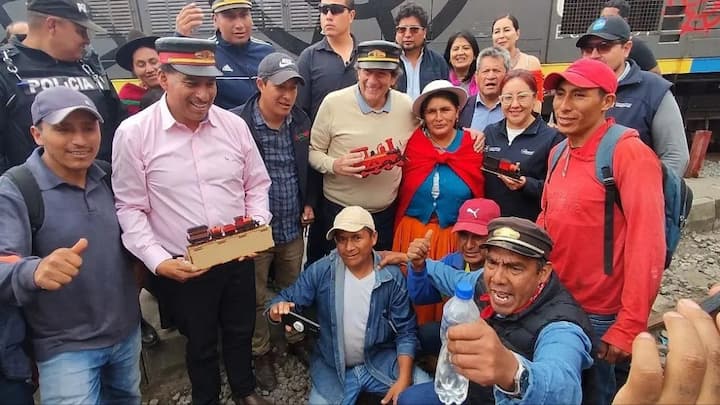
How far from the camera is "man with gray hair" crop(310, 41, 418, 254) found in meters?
2.91

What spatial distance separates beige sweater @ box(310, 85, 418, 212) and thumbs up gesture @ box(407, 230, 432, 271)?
60 cm

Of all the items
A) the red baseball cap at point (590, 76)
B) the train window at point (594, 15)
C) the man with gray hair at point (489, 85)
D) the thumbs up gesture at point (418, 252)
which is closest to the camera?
the red baseball cap at point (590, 76)

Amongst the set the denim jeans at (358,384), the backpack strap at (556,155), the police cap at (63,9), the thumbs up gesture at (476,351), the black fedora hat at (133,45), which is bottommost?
the denim jeans at (358,384)

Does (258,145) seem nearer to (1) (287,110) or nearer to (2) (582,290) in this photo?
(1) (287,110)

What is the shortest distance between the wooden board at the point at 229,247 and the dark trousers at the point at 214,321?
0.80 feet

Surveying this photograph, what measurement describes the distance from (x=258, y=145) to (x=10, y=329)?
155 cm

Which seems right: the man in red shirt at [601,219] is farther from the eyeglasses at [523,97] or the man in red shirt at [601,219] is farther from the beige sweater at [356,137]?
the beige sweater at [356,137]

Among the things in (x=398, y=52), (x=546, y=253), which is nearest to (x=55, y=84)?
(x=398, y=52)

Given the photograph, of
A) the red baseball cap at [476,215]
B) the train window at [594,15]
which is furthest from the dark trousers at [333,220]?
the train window at [594,15]

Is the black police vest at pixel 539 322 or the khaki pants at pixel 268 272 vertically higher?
the black police vest at pixel 539 322

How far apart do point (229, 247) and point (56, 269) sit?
0.73m

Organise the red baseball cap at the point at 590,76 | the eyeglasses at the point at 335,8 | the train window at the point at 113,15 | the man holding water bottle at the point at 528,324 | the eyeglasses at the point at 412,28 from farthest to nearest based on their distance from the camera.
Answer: the train window at the point at 113,15 → the eyeglasses at the point at 412,28 → the eyeglasses at the point at 335,8 → the red baseball cap at the point at 590,76 → the man holding water bottle at the point at 528,324

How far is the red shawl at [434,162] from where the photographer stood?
2.88 meters

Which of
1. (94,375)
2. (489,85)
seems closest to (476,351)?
(94,375)
